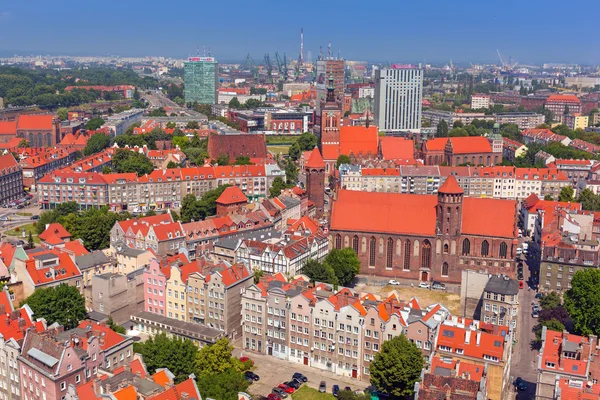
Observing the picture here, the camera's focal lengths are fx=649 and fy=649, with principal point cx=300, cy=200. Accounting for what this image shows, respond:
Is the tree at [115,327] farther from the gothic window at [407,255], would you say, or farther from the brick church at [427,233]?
the gothic window at [407,255]

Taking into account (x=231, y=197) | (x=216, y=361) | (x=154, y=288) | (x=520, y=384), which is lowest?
(x=520, y=384)

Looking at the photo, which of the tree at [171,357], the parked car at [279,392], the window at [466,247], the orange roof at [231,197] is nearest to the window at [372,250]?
the window at [466,247]

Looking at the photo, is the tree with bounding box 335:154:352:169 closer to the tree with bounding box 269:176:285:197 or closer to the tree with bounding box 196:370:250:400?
the tree with bounding box 269:176:285:197

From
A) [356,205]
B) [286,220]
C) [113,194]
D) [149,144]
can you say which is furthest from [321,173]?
[149,144]

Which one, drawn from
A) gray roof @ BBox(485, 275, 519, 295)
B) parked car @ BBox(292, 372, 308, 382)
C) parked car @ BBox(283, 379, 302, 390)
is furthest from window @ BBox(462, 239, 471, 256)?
parked car @ BBox(283, 379, 302, 390)

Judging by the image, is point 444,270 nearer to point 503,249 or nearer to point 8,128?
point 503,249

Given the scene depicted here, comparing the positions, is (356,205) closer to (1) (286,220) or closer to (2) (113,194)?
(1) (286,220)

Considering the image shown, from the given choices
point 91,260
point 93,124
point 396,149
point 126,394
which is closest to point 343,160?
point 396,149
